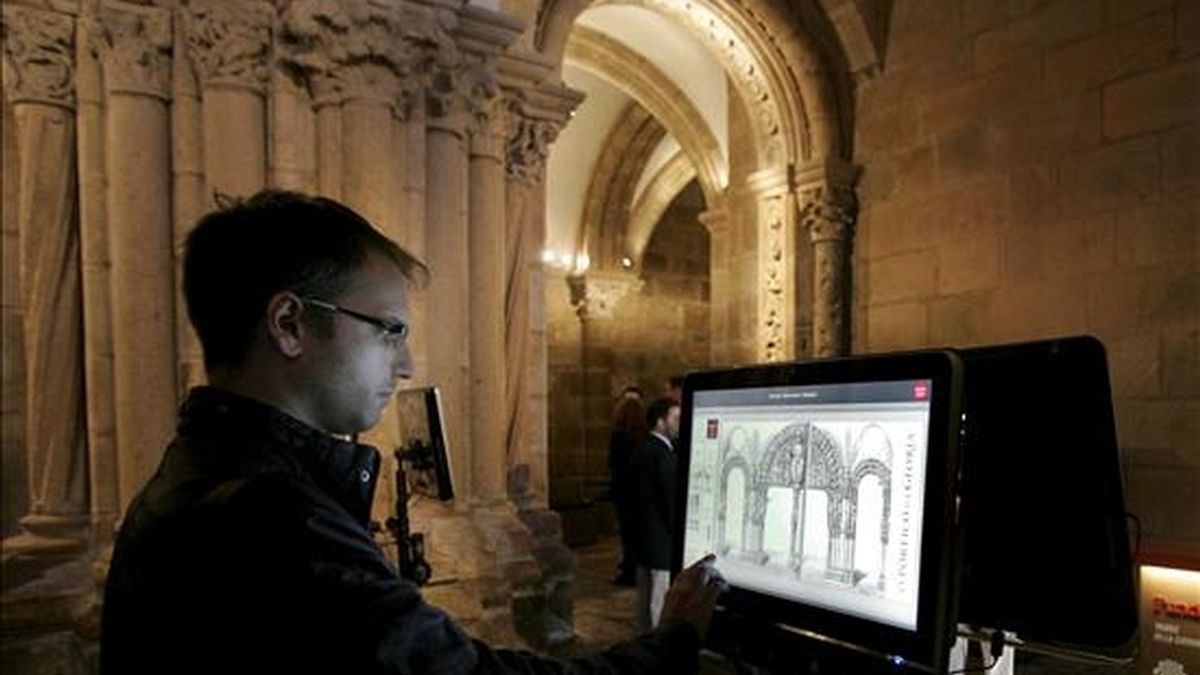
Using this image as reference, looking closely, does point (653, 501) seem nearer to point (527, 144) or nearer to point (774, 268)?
point (527, 144)

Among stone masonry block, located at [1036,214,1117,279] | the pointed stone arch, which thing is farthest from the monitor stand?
the pointed stone arch

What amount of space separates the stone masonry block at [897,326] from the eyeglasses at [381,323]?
4205 millimetres

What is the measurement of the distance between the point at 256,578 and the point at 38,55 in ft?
9.29

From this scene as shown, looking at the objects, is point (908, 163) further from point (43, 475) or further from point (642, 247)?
point (642, 247)

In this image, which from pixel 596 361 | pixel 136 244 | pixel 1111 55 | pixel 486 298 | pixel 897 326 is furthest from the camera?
pixel 596 361

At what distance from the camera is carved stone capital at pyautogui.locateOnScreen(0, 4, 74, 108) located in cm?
276

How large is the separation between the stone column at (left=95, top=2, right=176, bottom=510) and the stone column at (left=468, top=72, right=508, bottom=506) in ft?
3.72

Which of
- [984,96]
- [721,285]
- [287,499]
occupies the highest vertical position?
[984,96]

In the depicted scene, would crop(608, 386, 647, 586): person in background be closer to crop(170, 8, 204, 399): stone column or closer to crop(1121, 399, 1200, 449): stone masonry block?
crop(1121, 399, 1200, 449): stone masonry block

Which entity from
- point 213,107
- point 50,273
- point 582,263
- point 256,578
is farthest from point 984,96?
point 582,263

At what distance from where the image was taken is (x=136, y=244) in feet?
8.94

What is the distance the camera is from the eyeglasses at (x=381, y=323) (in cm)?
95

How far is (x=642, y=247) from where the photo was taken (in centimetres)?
997

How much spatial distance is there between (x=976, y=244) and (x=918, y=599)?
3.98 metres
